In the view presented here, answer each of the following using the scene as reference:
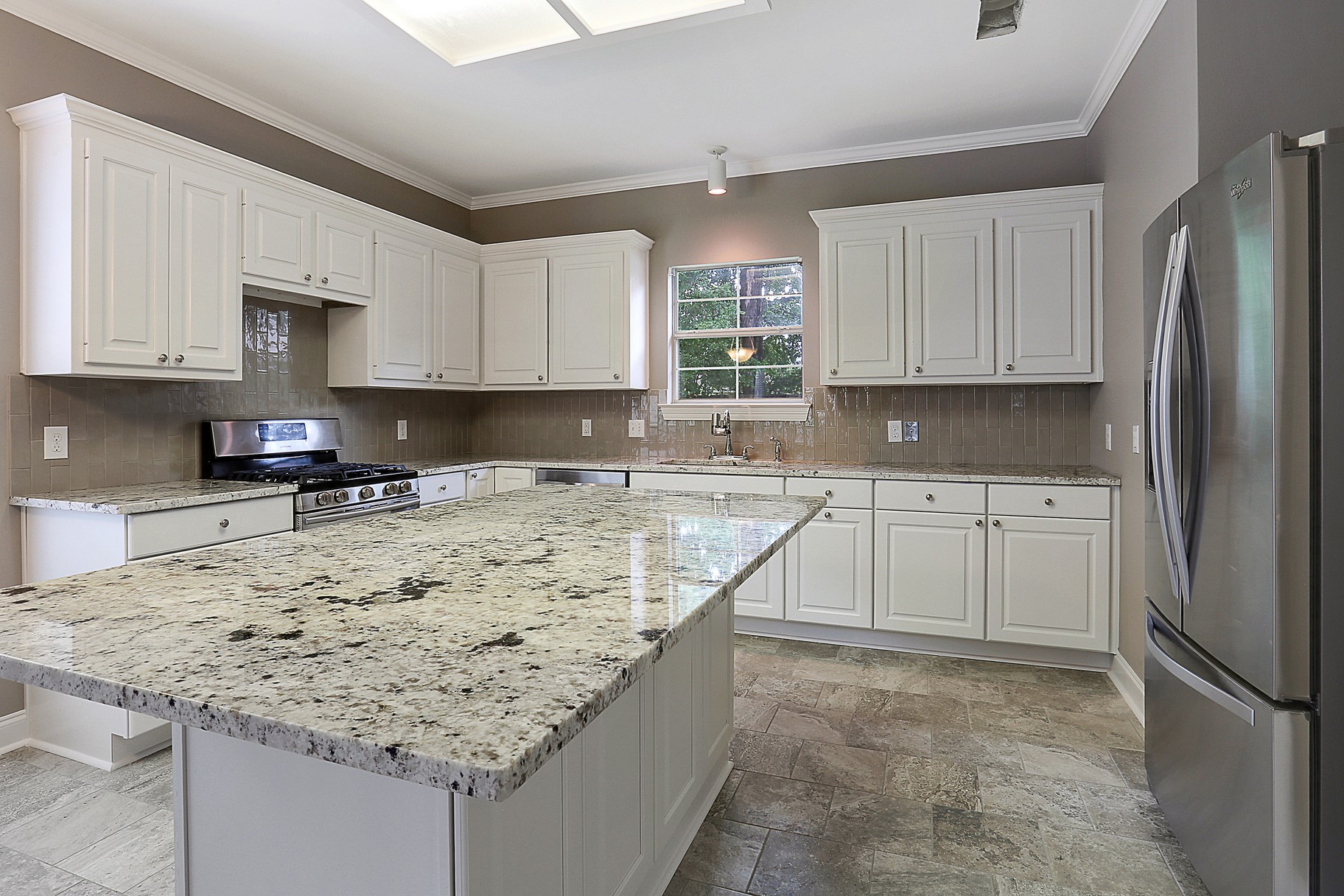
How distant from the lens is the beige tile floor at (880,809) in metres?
1.85

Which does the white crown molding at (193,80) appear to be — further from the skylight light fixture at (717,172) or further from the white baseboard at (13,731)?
the white baseboard at (13,731)

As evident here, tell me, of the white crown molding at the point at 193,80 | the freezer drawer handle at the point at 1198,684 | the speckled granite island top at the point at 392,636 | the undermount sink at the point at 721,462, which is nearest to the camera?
the speckled granite island top at the point at 392,636

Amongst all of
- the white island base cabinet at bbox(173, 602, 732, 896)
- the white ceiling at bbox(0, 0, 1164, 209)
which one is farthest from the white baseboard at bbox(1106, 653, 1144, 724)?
the white ceiling at bbox(0, 0, 1164, 209)

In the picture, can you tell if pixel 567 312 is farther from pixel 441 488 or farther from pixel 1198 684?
pixel 1198 684

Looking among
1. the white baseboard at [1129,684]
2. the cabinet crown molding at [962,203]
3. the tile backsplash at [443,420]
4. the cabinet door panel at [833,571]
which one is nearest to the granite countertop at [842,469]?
the tile backsplash at [443,420]

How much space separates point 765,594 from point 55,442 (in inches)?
123

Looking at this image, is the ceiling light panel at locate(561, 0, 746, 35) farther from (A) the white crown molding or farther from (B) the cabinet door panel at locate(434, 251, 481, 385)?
(B) the cabinet door panel at locate(434, 251, 481, 385)

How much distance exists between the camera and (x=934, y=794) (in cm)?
224

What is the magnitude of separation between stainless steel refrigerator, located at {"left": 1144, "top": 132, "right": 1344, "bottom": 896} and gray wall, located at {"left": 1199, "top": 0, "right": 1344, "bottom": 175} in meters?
0.62

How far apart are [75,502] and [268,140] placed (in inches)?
80.2

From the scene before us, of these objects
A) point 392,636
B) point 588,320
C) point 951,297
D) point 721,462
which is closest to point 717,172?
point 588,320

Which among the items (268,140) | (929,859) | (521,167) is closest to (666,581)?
(929,859)

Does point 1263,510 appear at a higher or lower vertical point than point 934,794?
higher

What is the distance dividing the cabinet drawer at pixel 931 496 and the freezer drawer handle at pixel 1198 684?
1274 mm
